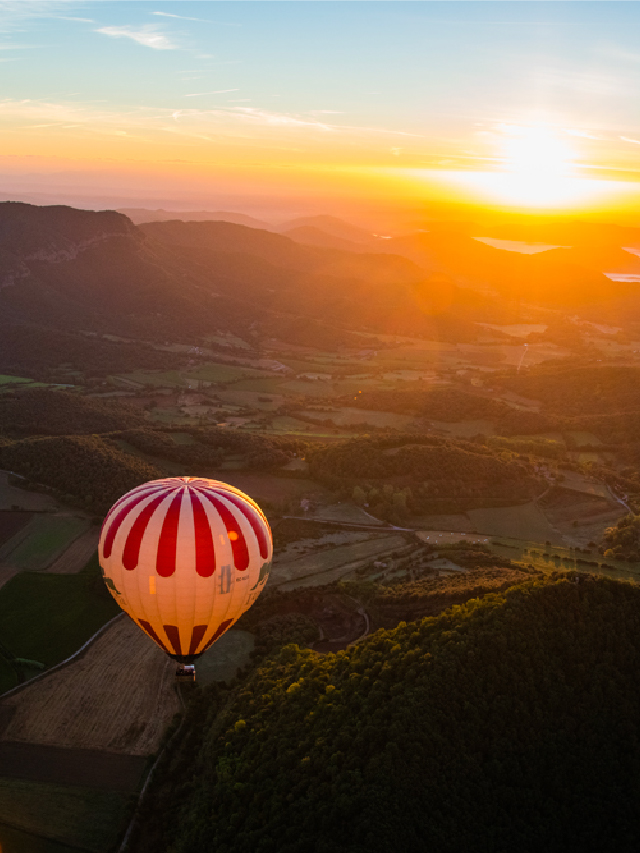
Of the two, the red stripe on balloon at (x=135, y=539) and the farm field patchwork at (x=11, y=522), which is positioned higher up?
the red stripe on balloon at (x=135, y=539)

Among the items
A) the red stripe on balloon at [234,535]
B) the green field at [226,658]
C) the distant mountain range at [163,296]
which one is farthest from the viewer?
the distant mountain range at [163,296]

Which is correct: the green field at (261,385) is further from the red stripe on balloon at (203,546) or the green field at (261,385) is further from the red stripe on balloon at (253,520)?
the red stripe on balloon at (203,546)

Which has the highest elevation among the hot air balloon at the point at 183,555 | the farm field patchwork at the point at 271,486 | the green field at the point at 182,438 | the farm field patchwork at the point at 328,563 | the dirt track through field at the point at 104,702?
the hot air balloon at the point at 183,555

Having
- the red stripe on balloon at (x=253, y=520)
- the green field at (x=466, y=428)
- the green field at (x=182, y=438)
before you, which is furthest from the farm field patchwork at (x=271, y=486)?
the red stripe on balloon at (x=253, y=520)

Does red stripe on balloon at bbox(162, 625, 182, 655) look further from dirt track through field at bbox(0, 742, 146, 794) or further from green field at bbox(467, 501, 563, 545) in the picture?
green field at bbox(467, 501, 563, 545)

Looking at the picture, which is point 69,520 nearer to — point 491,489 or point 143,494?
point 143,494

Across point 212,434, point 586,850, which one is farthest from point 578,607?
point 212,434
